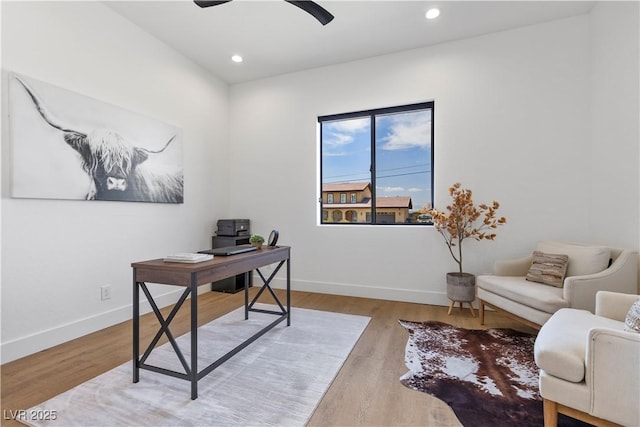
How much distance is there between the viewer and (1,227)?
206 cm

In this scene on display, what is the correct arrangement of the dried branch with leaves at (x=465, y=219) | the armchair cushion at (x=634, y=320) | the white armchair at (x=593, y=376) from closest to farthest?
the white armchair at (x=593, y=376) → the armchair cushion at (x=634, y=320) → the dried branch with leaves at (x=465, y=219)

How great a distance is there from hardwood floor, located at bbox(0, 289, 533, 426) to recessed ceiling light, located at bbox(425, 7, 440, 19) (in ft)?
10.0

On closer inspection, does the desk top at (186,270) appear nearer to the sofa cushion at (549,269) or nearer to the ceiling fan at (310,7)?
the ceiling fan at (310,7)

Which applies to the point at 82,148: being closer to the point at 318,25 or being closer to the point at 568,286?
the point at 318,25

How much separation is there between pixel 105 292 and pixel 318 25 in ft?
11.3

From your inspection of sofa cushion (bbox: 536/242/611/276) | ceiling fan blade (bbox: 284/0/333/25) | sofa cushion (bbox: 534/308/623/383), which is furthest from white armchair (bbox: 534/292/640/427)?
ceiling fan blade (bbox: 284/0/333/25)

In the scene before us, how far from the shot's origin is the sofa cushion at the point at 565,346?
47.9 inches

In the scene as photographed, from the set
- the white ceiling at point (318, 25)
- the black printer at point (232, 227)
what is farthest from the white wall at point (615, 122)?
the black printer at point (232, 227)

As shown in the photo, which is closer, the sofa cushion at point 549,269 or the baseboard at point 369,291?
the sofa cushion at point 549,269

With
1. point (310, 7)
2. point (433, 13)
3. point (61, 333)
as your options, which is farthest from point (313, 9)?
point (61, 333)

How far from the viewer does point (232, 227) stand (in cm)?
395

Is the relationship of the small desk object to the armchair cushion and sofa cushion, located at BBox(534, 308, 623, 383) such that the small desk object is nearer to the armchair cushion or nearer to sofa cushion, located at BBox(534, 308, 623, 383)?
sofa cushion, located at BBox(534, 308, 623, 383)

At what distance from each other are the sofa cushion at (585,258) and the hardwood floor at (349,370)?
0.72m

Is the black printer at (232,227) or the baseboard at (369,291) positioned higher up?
the black printer at (232,227)
